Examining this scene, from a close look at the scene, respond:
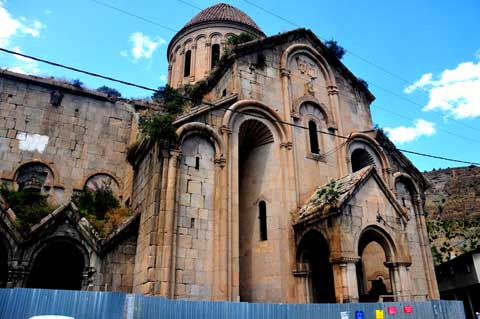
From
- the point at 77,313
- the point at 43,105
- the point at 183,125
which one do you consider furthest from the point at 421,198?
the point at 43,105

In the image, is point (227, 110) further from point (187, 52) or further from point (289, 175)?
point (187, 52)

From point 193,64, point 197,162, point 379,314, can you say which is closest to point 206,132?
point 197,162

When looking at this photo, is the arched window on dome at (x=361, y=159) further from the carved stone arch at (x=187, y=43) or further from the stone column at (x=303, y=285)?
the carved stone arch at (x=187, y=43)

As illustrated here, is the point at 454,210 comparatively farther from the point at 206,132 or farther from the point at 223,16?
the point at 206,132

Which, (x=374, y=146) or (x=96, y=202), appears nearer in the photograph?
(x=96, y=202)

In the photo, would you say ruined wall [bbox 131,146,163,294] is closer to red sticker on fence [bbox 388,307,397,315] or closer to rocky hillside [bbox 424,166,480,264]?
red sticker on fence [bbox 388,307,397,315]

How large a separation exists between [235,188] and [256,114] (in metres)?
3.52

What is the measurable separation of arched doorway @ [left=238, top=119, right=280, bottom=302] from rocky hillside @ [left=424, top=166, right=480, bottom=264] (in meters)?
35.7

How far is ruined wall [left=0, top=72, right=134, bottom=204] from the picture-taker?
54.7 feet

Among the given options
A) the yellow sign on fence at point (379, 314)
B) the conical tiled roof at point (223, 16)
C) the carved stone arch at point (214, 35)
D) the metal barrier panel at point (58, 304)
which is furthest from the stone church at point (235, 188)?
the conical tiled roof at point (223, 16)

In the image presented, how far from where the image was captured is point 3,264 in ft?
41.9

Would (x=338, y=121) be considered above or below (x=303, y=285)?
above

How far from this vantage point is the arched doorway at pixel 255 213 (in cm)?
1343

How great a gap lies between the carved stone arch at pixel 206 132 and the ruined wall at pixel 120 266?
4.05 m
